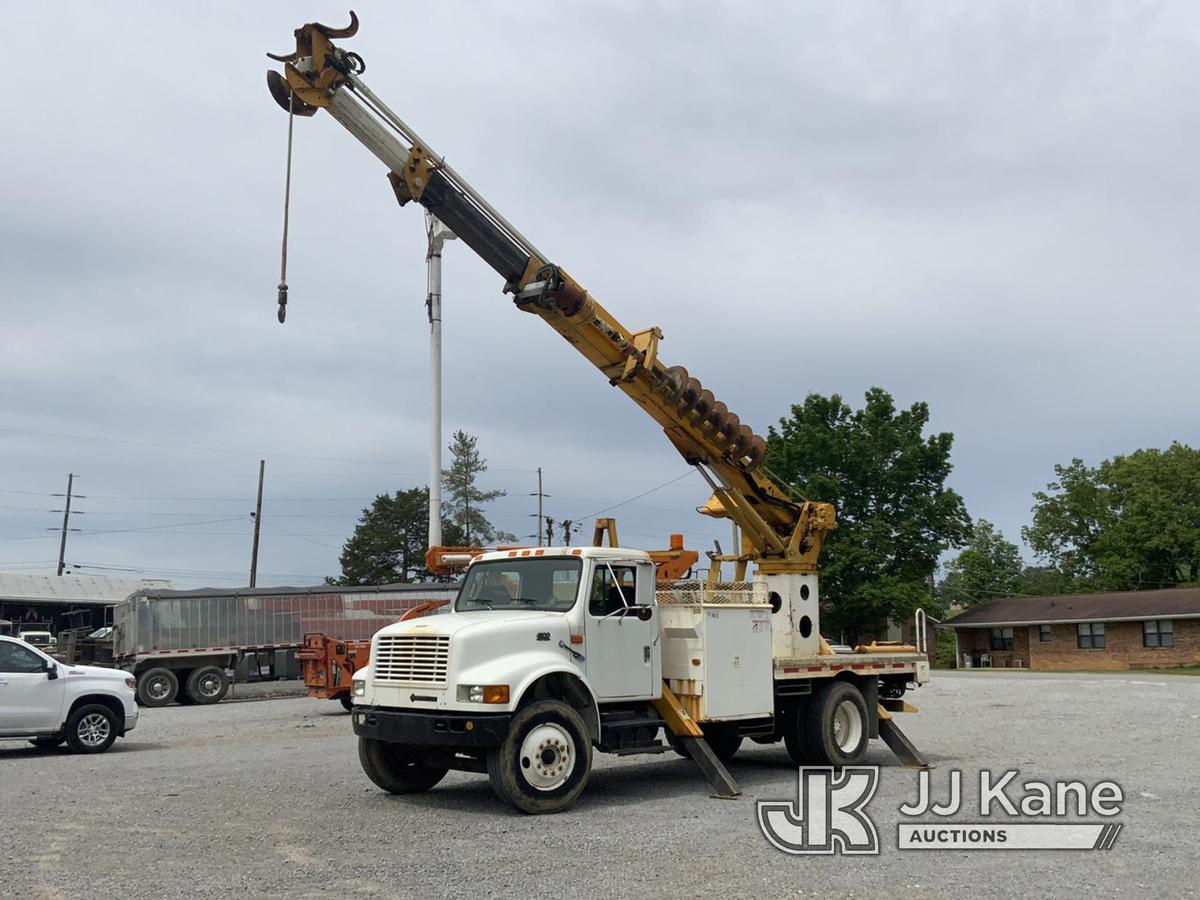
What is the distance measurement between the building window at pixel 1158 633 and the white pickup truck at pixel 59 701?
4507 centimetres

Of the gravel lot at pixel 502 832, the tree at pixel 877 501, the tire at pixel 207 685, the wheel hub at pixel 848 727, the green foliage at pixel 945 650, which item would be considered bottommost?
the gravel lot at pixel 502 832

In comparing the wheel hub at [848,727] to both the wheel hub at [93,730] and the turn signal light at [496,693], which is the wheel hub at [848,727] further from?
the wheel hub at [93,730]

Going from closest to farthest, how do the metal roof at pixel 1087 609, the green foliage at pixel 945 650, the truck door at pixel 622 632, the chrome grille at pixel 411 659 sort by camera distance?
1. the chrome grille at pixel 411 659
2. the truck door at pixel 622 632
3. the metal roof at pixel 1087 609
4. the green foliage at pixel 945 650

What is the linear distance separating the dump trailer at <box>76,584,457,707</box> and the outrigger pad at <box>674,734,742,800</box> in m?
19.8

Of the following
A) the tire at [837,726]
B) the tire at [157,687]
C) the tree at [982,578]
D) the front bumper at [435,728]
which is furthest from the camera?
the tree at [982,578]

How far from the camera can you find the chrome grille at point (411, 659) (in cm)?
1069

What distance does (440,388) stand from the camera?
18.2 metres

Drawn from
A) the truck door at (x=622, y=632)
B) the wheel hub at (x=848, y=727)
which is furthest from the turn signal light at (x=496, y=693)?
the wheel hub at (x=848, y=727)

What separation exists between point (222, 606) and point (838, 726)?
2167 cm

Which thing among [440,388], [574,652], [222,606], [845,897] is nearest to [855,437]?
[222,606]

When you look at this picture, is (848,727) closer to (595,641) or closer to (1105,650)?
(595,641)

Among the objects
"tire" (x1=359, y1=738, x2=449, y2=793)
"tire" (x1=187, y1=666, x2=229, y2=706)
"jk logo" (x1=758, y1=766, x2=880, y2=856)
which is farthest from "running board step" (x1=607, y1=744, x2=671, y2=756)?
"tire" (x1=187, y1=666, x2=229, y2=706)

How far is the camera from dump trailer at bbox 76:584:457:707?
30453mm

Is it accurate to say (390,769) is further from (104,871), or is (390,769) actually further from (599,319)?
(599,319)
